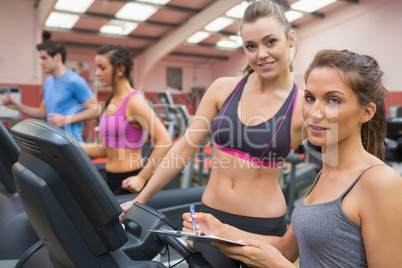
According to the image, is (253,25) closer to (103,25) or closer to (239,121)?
(239,121)

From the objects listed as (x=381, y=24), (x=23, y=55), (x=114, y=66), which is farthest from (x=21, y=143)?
(x=381, y=24)

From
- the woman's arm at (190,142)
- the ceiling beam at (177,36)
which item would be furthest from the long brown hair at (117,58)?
the ceiling beam at (177,36)

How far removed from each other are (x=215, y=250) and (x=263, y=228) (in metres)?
0.19

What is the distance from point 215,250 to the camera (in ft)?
3.73

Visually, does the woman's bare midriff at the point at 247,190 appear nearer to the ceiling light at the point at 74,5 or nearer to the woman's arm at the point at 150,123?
the woman's arm at the point at 150,123

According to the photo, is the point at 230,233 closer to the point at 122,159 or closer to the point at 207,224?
the point at 207,224

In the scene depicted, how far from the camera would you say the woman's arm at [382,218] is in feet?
2.26

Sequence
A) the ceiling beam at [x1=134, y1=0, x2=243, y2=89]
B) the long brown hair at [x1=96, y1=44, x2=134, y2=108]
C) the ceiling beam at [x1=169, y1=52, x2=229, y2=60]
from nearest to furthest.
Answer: the long brown hair at [x1=96, y1=44, x2=134, y2=108] → the ceiling beam at [x1=134, y1=0, x2=243, y2=89] → the ceiling beam at [x1=169, y1=52, x2=229, y2=60]

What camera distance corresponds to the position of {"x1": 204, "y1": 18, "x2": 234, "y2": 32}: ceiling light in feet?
28.8

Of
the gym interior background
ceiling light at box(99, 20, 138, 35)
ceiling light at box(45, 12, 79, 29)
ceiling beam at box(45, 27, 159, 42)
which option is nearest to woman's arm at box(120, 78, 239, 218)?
the gym interior background

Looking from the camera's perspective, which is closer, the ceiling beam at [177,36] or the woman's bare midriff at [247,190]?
the woman's bare midriff at [247,190]

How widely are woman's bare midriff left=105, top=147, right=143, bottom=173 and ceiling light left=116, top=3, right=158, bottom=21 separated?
6.57m

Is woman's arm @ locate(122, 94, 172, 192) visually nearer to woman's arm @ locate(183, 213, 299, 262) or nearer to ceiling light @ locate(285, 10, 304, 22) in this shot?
woman's arm @ locate(183, 213, 299, 262)

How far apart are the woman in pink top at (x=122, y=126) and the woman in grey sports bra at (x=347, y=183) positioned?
1.07m
